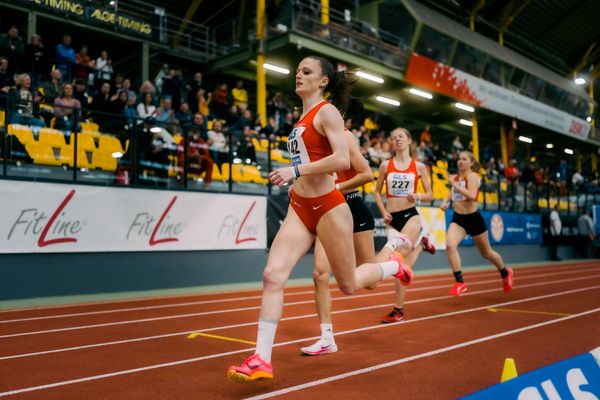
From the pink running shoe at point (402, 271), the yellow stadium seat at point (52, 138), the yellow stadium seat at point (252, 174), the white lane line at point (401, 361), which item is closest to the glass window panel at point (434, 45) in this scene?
the yellow stadium seat at point (252, 174)

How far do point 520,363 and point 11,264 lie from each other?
786 cm

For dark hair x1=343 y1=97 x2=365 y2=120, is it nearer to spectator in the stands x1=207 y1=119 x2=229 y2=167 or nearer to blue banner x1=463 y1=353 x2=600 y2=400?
blue banner x1=463 y1=353 x2=600 y2=400

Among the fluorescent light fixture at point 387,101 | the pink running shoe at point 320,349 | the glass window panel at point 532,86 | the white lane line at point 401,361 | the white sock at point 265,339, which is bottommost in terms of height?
the white lane line at point 401,361

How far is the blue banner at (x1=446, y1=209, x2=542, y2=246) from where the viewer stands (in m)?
17.7

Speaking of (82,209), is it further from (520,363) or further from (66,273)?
(520,363)

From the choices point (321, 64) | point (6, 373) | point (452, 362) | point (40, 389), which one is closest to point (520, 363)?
point (452, 362)

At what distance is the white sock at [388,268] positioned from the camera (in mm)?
4547

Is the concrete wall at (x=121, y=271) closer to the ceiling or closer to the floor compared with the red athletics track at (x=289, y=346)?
closer to the ceiling

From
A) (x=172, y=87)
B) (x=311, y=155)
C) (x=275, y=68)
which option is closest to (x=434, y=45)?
(x=275, y=68)

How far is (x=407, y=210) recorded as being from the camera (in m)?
6.84

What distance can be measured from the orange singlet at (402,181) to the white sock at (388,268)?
2.29 m

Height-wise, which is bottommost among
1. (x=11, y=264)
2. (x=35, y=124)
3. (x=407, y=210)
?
(x=11, y=264)

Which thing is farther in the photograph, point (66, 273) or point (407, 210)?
point (66, 273)

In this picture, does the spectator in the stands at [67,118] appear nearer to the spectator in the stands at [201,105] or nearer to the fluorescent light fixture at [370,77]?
the spectator in the stands at [201,105]
